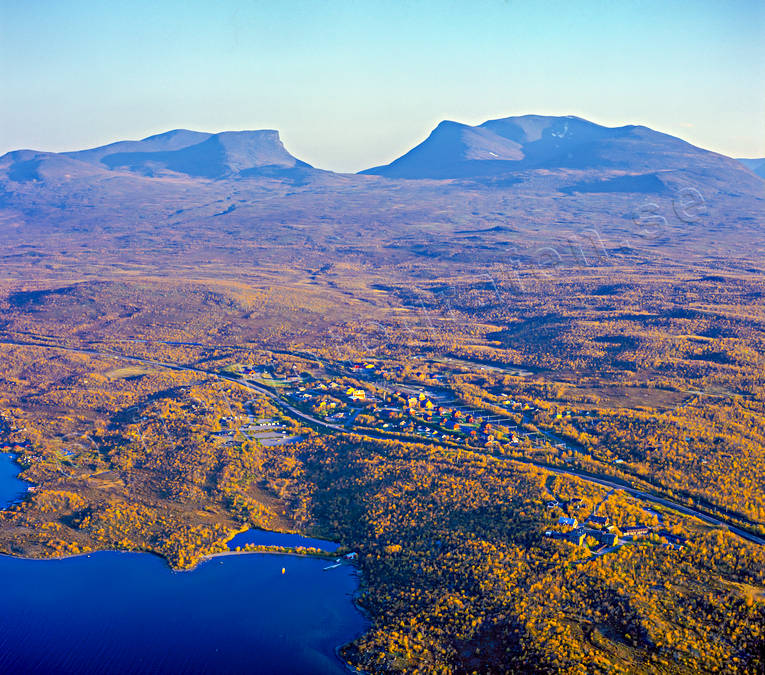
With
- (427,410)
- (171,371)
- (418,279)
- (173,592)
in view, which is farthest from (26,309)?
(173,592)

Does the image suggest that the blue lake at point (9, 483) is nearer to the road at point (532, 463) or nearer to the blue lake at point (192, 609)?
the blue lake at point (192, 609)

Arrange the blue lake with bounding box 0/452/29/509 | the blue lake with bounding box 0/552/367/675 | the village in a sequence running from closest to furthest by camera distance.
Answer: the blue lake with bounding box 0/552/367/675 → the blue lake with bounding box 0/452/29/509 → the village

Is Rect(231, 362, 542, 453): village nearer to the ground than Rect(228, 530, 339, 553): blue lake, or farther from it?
farther from it

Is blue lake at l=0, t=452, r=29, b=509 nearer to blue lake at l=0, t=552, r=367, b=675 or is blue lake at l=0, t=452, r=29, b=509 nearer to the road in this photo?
blue lake at l=0, t=552, r=367, b=675

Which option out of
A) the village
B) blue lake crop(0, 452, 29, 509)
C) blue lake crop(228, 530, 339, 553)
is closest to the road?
the village

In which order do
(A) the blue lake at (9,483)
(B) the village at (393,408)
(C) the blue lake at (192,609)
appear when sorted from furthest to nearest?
(B) the village at (393,408) < (A) the blue lake at (9,483) < (C) the blue lake at (192,609)

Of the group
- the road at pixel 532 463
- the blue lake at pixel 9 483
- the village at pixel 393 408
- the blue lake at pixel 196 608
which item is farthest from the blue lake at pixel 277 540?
the blue lake at pixel 9 483

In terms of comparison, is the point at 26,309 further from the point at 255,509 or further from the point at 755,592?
the point at 755,592
